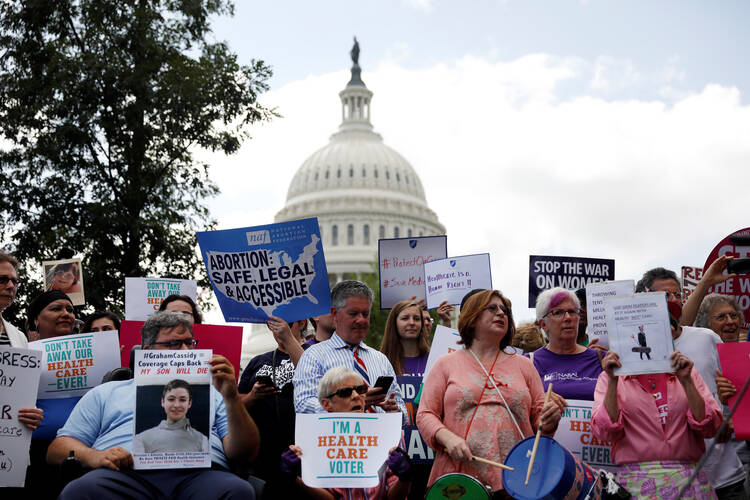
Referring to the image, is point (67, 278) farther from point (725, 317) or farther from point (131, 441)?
point (725, 317)

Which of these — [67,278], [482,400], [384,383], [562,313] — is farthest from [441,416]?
[67,278]

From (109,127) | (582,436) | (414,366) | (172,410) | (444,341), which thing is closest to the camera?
(172,410)

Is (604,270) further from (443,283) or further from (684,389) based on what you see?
(684,389)

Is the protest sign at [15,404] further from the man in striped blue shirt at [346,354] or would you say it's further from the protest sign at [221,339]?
the man in striped blue shirt at [346,354]

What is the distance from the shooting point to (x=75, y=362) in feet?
22.5

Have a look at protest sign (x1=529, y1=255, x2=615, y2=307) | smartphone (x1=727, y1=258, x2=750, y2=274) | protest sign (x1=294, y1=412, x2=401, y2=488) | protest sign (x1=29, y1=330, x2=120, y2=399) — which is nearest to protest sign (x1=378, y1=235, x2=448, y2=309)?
protest sign (x1=529, y1=255, x2=615, y2=307)

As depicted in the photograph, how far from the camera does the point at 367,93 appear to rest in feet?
396

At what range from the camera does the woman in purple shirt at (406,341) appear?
799 centimetres

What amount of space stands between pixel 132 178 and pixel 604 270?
9.55m

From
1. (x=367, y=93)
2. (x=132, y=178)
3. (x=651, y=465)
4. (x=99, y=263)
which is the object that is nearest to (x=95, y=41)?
(x=132, y=178)

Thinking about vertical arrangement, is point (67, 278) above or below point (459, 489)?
above

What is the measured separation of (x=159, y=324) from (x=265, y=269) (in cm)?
187

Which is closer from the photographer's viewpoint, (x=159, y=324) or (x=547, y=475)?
(x=547, y=475)

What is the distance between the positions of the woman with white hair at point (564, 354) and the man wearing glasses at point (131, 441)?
87.3 inches
